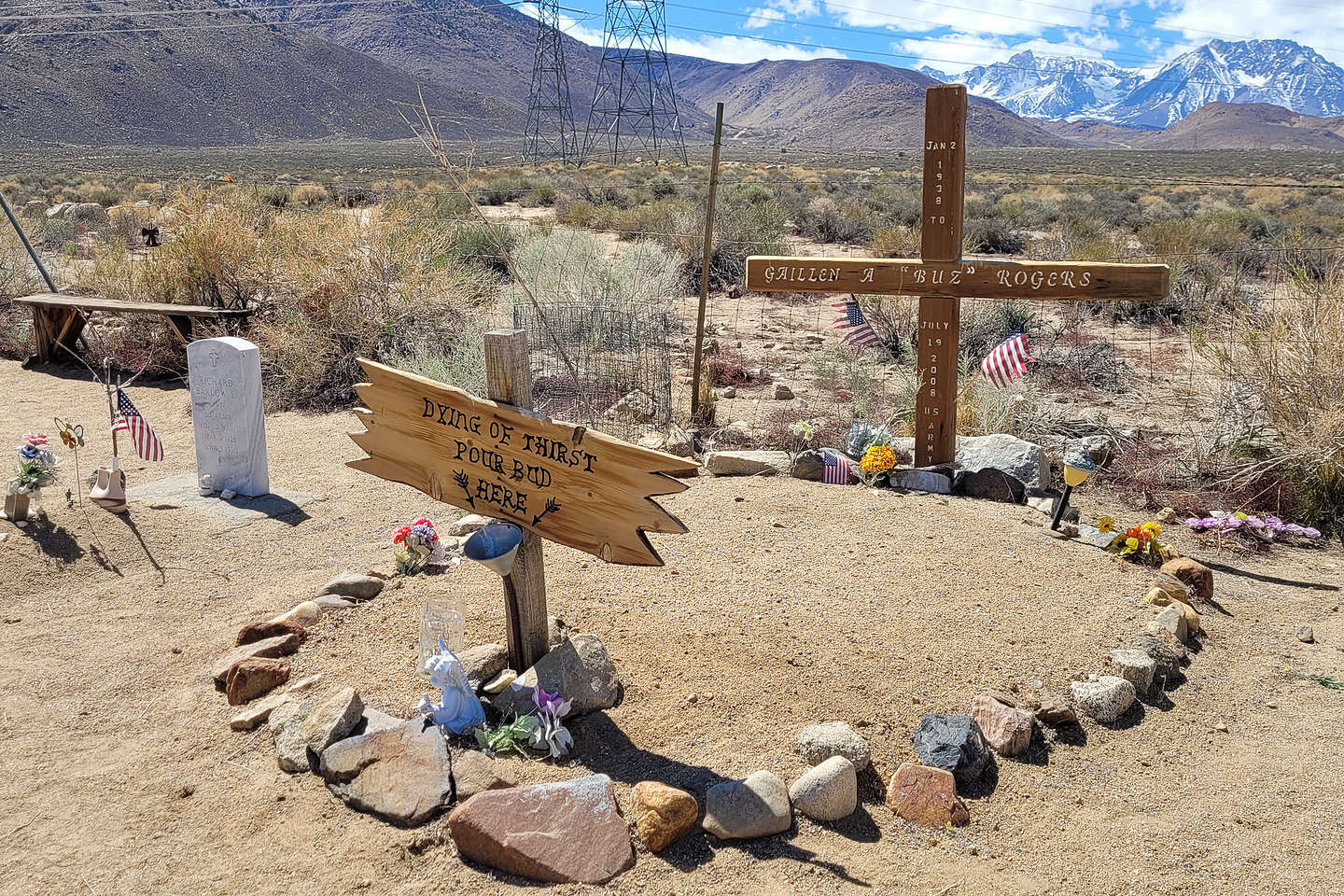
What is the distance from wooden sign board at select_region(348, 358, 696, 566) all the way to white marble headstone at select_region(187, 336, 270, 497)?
10.9 ft

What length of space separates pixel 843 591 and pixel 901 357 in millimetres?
7225

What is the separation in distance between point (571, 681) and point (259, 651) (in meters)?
1.53

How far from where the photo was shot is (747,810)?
11.0 ft

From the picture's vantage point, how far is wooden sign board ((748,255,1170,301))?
6359 millimetres

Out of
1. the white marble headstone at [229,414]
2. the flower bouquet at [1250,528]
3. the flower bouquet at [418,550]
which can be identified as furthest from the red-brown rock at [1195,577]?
the white marble headstone at [229,414]

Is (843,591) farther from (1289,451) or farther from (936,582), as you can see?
(1289,451)

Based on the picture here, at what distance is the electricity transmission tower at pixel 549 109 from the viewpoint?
42.8 meters

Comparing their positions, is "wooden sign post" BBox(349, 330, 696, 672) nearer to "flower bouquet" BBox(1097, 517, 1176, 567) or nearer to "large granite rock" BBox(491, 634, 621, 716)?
"large granite rock" BBox(491, 634, 621, 716)

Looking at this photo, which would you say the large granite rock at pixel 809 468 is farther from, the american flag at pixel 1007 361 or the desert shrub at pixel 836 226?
the desert shrub at pixel 836 226

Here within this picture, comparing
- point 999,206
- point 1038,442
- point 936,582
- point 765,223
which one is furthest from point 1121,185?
point 936,582

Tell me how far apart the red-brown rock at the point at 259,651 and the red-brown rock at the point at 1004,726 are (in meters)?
2.92

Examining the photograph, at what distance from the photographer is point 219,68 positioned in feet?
268

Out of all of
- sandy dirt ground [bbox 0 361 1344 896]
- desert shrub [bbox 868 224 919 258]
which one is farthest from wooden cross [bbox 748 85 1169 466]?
desert shrub [bbox 868 224 919 258]

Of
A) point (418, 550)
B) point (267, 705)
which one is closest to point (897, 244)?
point (418, 550)
